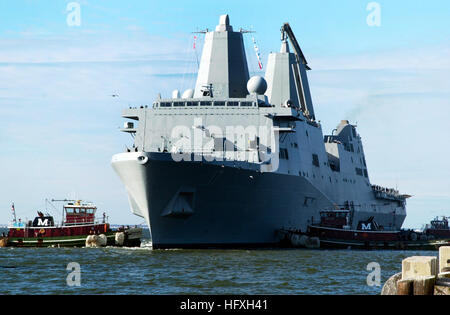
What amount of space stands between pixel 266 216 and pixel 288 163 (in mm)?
3794

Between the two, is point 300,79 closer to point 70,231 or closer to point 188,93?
point 188,93

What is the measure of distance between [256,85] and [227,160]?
7550 millimetres

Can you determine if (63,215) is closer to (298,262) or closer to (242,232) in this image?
(242,232)

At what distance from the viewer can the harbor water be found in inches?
808

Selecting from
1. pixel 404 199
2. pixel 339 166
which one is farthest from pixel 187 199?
pixel 404 199

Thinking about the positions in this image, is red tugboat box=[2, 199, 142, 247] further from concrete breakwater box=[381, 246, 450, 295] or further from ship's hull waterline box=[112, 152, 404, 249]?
concrete breakwater box=[381, 246, 450, 295]

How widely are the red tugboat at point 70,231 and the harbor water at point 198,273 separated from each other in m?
11.5

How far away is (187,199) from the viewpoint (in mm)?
33125

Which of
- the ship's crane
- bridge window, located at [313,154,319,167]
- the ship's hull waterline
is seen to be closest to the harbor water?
the ship's hull waterline

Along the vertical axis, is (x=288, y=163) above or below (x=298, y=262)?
above

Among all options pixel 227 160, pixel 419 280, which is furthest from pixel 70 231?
pixel 419 280

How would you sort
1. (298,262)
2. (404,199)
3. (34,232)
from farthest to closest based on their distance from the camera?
1. (404,199)
2. (34,232)
3. (298,262)

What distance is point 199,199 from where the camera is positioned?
1307 inches

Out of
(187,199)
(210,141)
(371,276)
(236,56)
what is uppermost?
(236,56)
